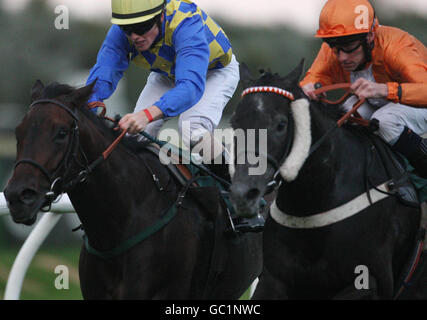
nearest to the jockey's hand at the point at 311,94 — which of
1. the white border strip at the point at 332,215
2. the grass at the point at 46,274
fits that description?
the white border strip at the point at 332,215

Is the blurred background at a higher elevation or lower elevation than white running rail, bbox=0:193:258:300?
lower

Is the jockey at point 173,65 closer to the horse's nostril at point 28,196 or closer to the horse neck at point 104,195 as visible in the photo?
the horse neck at point 104,195

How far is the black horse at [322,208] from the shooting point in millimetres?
3473

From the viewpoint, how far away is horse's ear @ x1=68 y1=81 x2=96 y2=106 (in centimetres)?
369

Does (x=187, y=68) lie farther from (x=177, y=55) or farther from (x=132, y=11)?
(x=132, y=11)

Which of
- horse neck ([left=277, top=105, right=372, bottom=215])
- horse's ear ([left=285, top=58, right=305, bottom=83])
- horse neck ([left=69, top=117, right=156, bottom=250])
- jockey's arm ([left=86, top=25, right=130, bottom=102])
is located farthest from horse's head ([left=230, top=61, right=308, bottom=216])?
jockey's arm ([left=86, top=25, right=130, bottom=102])

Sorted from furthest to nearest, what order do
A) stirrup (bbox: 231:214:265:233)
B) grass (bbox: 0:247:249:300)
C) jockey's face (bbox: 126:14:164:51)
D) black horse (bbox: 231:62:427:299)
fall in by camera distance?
grass (bbox: 0:247:249:300), stirrup (bbox: 231:214:265:233), jockey's face (bbox: 126:14:164:51), black horse (bbox: 231:62:427:299)

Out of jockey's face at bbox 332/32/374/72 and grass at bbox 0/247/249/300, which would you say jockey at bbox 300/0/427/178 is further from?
grass at bbox 0/247/249/300

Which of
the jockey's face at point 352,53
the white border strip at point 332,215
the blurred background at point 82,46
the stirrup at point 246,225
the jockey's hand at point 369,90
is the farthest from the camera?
the blurred background at point 82,46

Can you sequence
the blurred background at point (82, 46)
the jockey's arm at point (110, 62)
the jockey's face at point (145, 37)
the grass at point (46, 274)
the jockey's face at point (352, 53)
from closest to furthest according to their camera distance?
the jockey's face at point (352, 53), the jockey's face at point (145, 37), the jockey's arm at point (110, 62), the grass at point (46, 274), the blurred background at point (82, 46)

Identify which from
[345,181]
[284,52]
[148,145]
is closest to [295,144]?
[345,181]

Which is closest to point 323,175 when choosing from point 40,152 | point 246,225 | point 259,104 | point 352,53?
point 259,104
